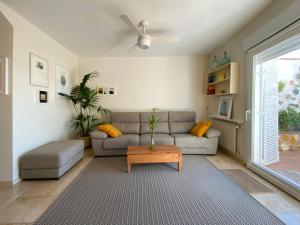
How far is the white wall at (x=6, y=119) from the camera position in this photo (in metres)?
2.53

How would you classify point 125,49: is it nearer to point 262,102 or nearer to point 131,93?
point 131,93

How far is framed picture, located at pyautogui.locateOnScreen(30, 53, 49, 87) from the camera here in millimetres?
2965

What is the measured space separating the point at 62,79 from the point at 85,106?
31.4 inches

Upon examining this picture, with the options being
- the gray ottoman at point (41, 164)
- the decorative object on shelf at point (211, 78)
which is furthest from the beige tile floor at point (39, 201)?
the decorative object on shelf at point (211, 78)

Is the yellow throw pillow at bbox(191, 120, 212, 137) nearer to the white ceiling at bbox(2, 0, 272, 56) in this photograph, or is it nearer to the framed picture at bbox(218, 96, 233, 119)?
A: the framed picture at bbox(218, 96, 233, 119)

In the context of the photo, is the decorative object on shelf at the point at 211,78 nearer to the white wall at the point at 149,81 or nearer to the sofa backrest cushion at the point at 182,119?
the white wall at the point at 149,81

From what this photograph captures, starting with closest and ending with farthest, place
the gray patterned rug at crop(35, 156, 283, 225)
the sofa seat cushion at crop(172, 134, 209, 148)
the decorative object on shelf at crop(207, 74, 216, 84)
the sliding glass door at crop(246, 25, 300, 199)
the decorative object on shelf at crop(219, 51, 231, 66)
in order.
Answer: the gray patterned rug at crop(35, 156, 283, 225) → the sliding glass door at crop(246, 25, 300, 199) → the decorative object on shelf at crop(219, 51, 231, 66) → the sofa seat cushion at crop(172, 134, 209, 148) → the decorative object on shelf at crop(207, 74, 216, 84)

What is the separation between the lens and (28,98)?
114 inches

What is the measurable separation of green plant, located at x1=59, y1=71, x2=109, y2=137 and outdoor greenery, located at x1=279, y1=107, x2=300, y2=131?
382 cm

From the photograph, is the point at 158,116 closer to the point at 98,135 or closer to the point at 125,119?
the point at 125,119

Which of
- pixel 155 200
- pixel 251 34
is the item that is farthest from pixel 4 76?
pixel 251 34

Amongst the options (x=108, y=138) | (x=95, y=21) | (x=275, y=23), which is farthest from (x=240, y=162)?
(x=95, y=21)

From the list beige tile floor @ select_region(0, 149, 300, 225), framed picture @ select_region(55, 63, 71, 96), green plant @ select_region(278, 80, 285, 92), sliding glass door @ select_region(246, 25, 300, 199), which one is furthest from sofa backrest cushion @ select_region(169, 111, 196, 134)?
framed picture @ select_region(55, 63, 71, 96)

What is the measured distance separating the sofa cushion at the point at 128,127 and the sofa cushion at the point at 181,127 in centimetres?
86
